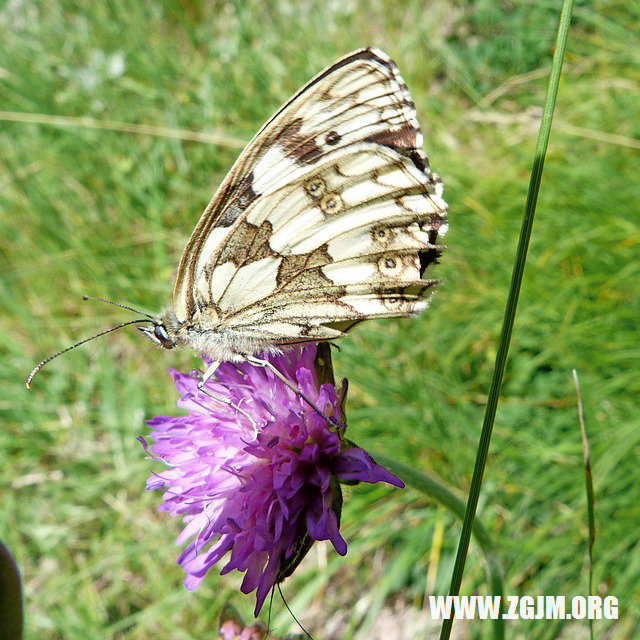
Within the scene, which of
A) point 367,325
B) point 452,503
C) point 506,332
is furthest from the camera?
point 367,325

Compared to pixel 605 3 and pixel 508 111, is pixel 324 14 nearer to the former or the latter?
pixel 508 111

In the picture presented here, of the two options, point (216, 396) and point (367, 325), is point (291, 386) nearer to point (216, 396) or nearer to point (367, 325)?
point (216, 396)

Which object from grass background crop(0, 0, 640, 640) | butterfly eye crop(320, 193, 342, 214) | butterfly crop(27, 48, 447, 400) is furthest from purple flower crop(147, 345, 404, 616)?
grass background crop(0, 0, 640, 640)

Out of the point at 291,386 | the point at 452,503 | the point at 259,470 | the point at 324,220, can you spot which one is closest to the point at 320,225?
the point at 324,220

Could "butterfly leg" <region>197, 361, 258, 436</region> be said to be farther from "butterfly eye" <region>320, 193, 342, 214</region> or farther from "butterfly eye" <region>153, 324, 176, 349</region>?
"butterfly eye" <region>320, 193, 342, 214</region>

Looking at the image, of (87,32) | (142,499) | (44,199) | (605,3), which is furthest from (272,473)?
(87,32)

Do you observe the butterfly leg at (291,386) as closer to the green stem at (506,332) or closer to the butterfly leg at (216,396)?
the butterfly leg at (216,396)

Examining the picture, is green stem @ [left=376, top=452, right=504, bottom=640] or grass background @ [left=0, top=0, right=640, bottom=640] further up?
grass background @ [left=0, top=0, right=640, bottom=640]
